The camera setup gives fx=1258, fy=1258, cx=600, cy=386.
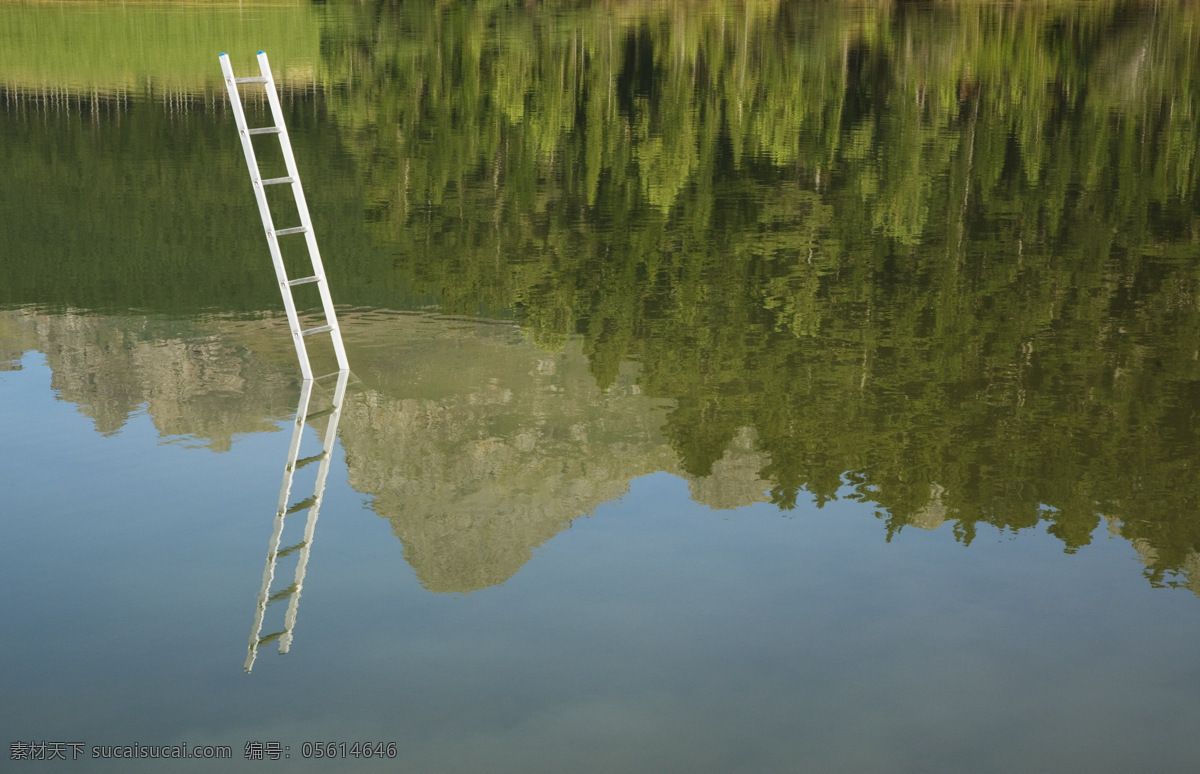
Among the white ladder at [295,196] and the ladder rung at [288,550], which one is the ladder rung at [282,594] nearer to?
the ladder rung at [288,550]

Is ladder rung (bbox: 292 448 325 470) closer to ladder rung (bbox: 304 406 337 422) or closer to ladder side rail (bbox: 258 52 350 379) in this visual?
ladder rung (bbox: 304 406 337 422)

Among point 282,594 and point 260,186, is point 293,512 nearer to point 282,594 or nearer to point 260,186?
point 282,594

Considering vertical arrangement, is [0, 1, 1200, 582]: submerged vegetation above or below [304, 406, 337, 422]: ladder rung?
above

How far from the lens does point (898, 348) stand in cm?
1920

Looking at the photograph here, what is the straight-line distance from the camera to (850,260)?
85.6 feet

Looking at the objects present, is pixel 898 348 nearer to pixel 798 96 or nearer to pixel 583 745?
pixel 583 745

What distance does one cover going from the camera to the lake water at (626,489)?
31.3 feet

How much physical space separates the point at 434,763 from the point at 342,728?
811mm

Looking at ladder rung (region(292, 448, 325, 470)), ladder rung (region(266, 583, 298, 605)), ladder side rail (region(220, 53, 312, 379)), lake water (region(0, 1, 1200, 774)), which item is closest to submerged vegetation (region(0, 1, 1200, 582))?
lake water (region(0, 1, 1200, 774))

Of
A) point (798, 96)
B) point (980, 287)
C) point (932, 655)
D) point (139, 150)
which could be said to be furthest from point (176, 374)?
point (139, 150)

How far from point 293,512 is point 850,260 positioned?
15930 mm

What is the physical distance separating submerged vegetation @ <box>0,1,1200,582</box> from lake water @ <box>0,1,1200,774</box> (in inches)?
4.6

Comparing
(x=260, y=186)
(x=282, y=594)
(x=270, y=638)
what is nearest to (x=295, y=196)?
(x=260, y=186)

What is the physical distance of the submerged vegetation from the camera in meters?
14.9
